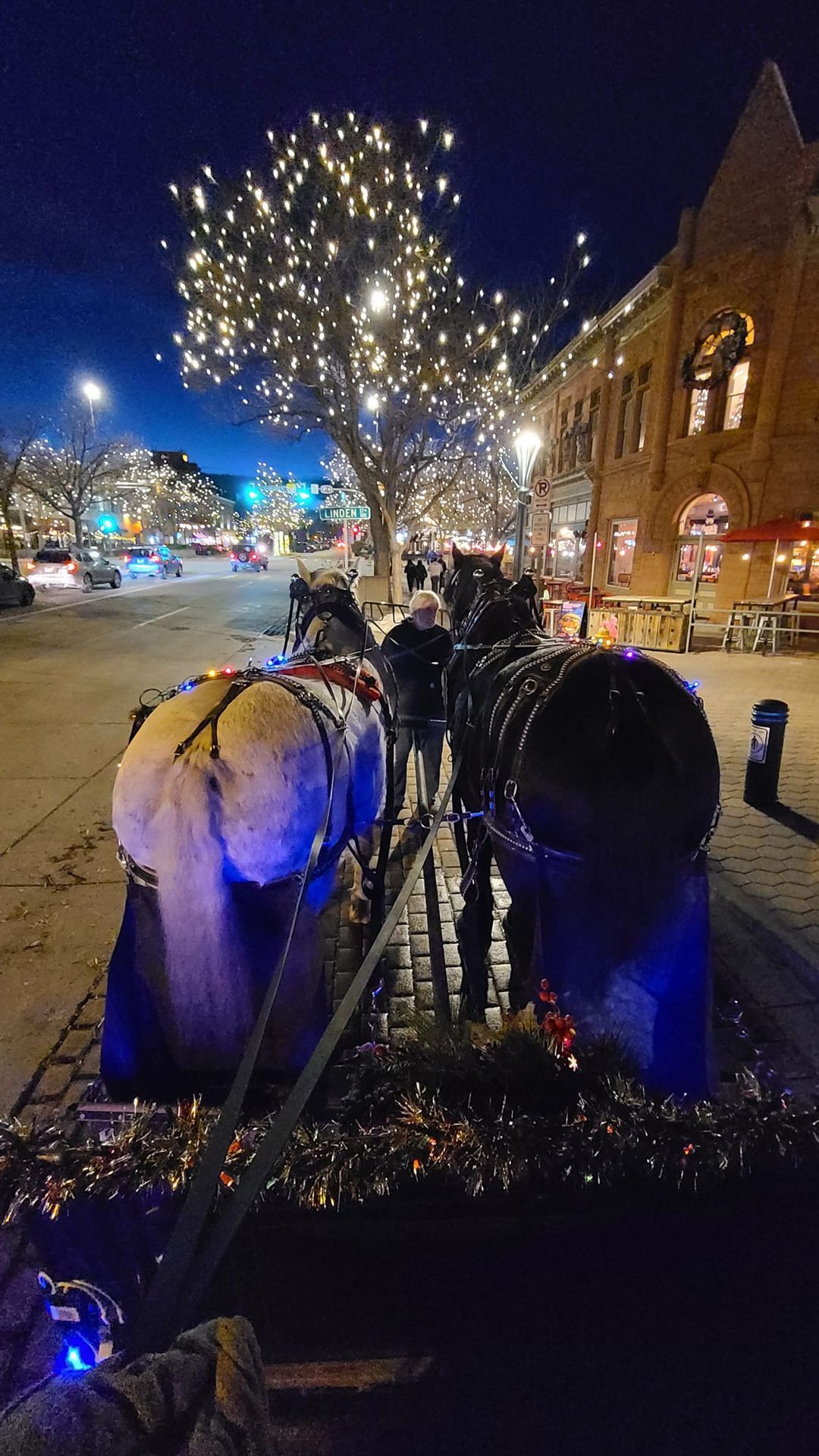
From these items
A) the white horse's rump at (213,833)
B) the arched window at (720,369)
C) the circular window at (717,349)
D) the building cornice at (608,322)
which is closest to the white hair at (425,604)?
the white horse's rump at (213,833)

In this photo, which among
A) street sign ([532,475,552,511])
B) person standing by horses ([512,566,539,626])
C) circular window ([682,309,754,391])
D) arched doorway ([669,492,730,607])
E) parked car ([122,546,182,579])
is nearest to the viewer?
person standing by horses ([512,566,539,626])

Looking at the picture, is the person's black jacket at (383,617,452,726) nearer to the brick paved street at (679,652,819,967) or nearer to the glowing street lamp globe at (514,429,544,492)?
the brick paved street at (679,652,819,967)

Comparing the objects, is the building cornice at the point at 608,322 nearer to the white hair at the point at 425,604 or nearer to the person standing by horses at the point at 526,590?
the person standing by horses at the point at 526,590

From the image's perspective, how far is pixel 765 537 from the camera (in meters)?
12.7

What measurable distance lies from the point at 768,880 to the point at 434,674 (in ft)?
9.35

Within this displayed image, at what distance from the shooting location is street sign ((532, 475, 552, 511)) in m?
9.81

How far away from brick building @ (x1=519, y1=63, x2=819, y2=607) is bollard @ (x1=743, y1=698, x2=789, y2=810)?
30.1ft

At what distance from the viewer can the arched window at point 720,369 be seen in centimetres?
1388

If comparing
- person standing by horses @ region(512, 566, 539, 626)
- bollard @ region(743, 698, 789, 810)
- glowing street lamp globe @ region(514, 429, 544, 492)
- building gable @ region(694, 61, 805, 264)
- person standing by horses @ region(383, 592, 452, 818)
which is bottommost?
bollard @ region(743, 698, 789, 810)

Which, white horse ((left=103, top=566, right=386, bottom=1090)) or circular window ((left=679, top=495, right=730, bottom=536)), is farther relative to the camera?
circular window ((left=679, top=495, right=730, bottom=536))

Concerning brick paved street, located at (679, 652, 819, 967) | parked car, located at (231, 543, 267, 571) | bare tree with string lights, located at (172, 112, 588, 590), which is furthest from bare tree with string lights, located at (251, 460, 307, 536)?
brick paved street, located at (679, 652, 819, 967)

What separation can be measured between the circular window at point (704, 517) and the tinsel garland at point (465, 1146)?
1620 cm

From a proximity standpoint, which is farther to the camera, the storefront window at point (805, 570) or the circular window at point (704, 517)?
the circular window at point (704, 517)

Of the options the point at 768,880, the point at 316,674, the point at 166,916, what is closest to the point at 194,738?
the point at 166,916
